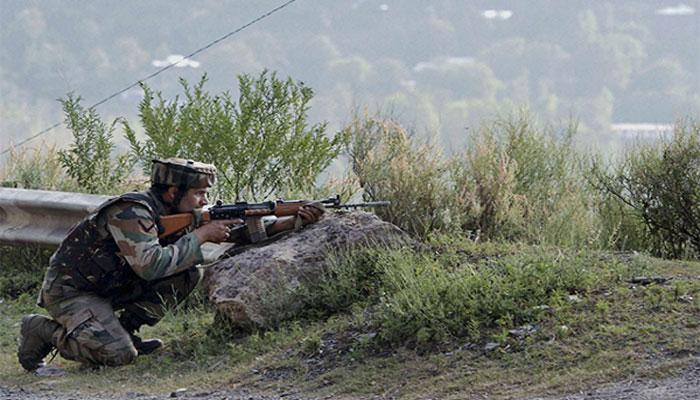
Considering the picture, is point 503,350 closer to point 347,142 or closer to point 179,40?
point 347,142

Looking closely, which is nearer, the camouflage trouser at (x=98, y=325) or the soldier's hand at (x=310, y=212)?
the camouflage trouser at (x=98, y=325)

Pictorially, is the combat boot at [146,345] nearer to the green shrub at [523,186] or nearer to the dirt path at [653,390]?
the green shrub at [523,186]

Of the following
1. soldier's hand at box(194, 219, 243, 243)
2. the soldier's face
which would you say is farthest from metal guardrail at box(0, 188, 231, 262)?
soldier's hand at box(194, 219, 243, 243)

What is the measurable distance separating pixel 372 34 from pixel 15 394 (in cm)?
9403

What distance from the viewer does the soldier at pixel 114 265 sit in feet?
24.1

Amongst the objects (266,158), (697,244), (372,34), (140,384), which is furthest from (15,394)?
(372,34)

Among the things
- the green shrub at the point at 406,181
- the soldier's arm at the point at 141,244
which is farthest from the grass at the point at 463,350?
the green shrub at the point at 406,181

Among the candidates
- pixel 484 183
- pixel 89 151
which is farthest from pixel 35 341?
pixel 89 151

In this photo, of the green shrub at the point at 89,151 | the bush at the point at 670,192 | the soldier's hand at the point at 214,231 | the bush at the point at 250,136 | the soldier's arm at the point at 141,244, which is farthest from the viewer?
the green shrub at the point at 89,151

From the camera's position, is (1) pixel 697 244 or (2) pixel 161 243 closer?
(2) pixel 161 243

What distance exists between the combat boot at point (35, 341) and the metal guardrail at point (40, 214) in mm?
2279

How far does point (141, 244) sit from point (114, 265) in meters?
0.39

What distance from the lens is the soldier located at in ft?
24.1

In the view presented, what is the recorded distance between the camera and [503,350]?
6293 mm
